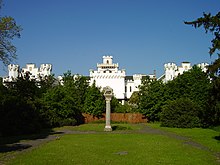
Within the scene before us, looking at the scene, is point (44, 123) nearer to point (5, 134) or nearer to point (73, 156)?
point (5, 134)

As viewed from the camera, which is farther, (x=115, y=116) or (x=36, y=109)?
(x=115, y=116)

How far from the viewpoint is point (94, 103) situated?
5681 cm

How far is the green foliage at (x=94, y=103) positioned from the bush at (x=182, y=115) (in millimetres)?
16461

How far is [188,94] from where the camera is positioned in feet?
170

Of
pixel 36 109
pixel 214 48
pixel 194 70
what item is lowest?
pixel 36 109

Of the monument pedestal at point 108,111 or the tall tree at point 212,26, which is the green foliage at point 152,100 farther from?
the tall tree at point 212,26

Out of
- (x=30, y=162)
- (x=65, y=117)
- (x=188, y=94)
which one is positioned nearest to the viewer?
(x=30, y=162)

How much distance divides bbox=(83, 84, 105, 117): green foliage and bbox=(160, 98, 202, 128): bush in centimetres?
1646

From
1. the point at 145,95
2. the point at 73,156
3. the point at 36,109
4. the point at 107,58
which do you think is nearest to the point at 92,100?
the point at 145,95

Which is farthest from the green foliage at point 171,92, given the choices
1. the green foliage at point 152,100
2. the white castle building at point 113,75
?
the white castle building at point 113,75

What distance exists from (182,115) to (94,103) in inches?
796

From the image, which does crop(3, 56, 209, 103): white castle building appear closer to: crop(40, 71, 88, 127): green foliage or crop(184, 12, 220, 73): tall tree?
crop(40, 71, 88, 127): green foliage

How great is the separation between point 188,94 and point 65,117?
20574 millimetres

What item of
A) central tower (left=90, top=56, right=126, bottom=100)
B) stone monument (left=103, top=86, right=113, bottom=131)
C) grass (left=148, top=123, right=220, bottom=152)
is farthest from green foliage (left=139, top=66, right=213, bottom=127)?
central tower (left=90, top=56, right=126, bottom=100)
